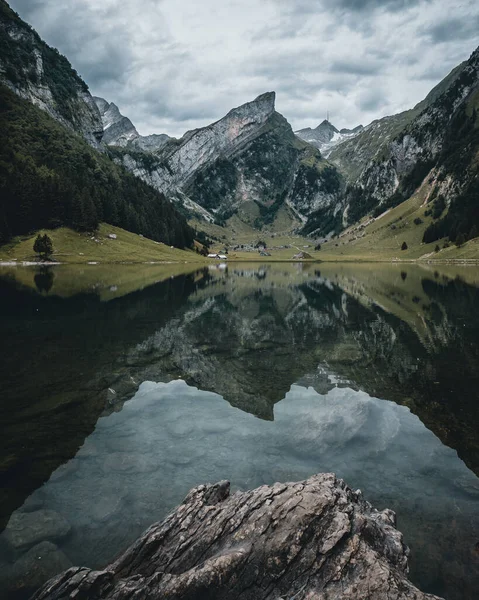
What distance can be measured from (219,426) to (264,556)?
11.1 meters

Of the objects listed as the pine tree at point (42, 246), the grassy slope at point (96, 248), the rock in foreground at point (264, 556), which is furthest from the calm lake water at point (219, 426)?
the grassy slope at point (96, 248)

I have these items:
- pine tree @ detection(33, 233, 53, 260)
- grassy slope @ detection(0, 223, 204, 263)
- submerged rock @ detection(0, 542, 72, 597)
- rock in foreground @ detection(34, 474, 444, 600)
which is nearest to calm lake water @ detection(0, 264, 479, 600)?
submerged rock @ detection(0, 542, 72, 597)

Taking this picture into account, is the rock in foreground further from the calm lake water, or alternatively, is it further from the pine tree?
the pine tree

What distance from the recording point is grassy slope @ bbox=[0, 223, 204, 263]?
137 m

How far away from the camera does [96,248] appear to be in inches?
6166

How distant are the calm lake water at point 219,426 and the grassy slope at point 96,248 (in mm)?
106221

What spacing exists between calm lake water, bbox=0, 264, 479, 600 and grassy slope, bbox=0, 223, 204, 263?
10622 cm

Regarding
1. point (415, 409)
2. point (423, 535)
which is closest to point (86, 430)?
point (423, 535)

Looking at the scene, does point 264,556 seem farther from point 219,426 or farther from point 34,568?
point 219,426

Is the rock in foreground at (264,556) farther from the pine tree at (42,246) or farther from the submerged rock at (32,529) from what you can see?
the pine tree at (42,246)

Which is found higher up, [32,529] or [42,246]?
[42,246]

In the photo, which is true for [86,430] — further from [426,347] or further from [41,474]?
[426,347]

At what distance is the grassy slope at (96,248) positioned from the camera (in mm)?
136750

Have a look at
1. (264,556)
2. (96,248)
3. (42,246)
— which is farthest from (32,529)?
(96,248)
